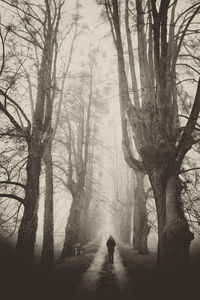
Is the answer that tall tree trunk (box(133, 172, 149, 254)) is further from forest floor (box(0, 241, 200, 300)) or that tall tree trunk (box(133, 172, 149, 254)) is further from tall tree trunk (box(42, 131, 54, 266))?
forest floor (box(0, 241, 200, 300))

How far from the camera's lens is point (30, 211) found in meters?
7.16

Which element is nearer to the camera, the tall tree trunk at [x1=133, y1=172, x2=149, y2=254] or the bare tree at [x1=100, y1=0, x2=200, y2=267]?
the bare tree at [x1=100, y1=0, x2=200, y2=267]

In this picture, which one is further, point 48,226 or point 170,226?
point 48,226

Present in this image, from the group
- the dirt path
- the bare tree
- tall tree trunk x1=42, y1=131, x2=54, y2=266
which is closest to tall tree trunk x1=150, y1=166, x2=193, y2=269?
the bare tree

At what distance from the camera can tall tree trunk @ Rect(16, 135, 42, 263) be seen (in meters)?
6.90

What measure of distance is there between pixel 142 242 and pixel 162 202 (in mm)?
9257

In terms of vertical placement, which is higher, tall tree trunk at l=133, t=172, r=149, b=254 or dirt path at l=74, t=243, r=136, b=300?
tall tree trunk at l=133, t=172, r=149, b=254

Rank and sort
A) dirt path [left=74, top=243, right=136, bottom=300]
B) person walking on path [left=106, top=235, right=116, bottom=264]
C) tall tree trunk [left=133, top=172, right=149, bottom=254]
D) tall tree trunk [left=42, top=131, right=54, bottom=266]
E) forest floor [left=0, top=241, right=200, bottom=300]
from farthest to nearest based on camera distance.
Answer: tall tree trunk [left=133, top=172, right=149, bottom=254], person walking on path [left=106, top=235, right=116, bottom=264], tall tree trunk [left=42, top=131, right=54, bottom=266], dirt path [left=74, top=243, right=136, bottom=300], forest floor [left=0, top=241, right=200, bottom=300]

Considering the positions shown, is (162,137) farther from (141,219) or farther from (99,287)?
(141,219)

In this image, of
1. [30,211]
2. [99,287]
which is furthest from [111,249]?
[30,211]

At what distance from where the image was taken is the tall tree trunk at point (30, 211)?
22.6 ft

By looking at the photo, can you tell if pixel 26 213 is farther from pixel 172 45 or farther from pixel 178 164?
pixel 172 45

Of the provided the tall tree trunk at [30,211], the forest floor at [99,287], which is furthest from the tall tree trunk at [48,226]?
the forest floor at [99,287]

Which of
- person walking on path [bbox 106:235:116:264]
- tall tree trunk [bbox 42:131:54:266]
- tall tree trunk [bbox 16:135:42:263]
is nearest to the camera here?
tall tree trunk [bbox 16:135:42:263]
